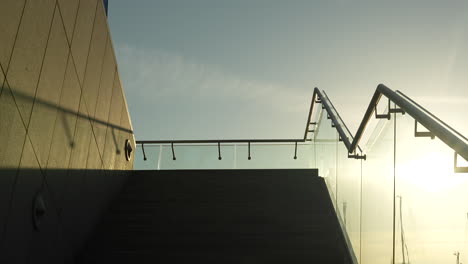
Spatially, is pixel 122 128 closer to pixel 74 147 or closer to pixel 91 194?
pixel 91 194

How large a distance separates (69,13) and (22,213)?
183 cm

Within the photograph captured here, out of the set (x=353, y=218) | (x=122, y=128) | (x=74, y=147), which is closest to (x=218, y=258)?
(x=353, y=218)

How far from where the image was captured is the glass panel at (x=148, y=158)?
9.85 m

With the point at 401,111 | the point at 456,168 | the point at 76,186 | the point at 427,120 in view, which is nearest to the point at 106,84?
the point at 76,186

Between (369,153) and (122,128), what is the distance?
13.6 ft

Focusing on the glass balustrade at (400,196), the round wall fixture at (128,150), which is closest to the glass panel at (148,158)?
the round wall fixture at (128,150)

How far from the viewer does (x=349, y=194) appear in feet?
18.7

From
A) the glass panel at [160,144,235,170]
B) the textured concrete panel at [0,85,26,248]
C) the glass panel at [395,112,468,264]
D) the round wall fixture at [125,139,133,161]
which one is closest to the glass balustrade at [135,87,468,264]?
the glass panel at [395,112,468,264]

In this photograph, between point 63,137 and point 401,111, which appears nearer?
point 401,111

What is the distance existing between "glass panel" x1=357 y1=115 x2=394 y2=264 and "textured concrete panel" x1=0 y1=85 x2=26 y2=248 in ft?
7.95

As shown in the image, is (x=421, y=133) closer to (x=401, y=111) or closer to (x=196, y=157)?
(x=401, y=111)

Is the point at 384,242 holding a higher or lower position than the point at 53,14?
lower

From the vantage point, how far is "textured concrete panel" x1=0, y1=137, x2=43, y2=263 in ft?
12.6

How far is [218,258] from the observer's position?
5367mm
